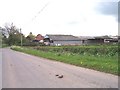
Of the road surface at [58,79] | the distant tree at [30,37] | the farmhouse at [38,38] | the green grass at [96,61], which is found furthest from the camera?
the distant tree at [30,37]

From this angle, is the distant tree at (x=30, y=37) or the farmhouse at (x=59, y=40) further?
the distant tree at (x=30, y=37)

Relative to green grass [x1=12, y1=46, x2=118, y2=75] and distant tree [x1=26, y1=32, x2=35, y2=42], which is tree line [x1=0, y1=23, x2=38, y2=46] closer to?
distant tree [x1=26, y1=32, x2=35, y2=42]

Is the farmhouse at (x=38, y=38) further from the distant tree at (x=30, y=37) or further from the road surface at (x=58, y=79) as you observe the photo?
the road surface at (x=58, y=79)

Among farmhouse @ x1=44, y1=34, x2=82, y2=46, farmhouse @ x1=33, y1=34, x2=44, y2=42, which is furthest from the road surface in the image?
farmhouse @ x1=33, y1=34, x2=44, y2=42

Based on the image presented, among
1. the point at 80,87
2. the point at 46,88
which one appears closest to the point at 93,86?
the point at 80,87

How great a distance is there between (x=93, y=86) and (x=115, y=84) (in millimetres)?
865

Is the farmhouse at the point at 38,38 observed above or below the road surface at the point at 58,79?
above

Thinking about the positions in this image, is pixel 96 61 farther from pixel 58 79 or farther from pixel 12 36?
pixel 12 36

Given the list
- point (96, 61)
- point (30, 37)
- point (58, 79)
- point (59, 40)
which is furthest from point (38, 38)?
point (58, 79)

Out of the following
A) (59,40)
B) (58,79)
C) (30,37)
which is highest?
(30,37)

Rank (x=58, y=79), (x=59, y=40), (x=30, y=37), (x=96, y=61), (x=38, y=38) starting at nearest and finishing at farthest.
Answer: (x=58, y=79) → (x=96, y=61) → (x=59, y=40) → (x=38, y=38) → (x=30, y=37)

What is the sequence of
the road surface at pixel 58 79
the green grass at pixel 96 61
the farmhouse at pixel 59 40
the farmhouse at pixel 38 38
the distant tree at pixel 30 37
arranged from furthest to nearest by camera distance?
the distant tree at pixel 30 37 → the farmhouse at pixel 38 38 → the farmhouse at pixel 59 40 → the green grass at pixel 96 61 → the road surface at pixel 58 79

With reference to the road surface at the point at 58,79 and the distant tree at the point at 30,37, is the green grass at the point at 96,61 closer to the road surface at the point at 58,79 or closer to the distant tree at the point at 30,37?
the road surface at the point at 58,79

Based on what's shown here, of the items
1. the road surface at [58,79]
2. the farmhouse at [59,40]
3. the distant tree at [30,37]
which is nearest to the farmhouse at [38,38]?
the distant tree at [30,37]
